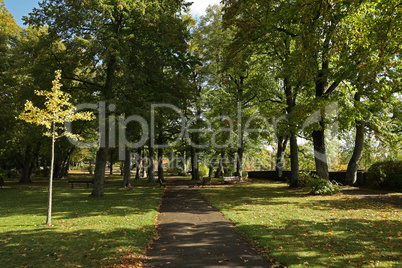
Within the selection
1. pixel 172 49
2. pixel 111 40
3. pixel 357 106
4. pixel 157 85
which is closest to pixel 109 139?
pixel 157 85

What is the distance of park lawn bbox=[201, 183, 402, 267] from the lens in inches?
205

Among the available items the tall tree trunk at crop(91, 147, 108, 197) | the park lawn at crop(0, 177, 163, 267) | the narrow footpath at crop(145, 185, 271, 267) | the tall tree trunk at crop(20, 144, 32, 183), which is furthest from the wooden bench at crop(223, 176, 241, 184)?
the tall tree trunk at crop(20, 144, 32, 183)

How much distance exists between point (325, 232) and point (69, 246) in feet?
22.3

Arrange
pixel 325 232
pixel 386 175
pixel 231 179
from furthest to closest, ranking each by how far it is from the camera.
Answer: pixel 231 179 → pixel 386 175 → pixel 325 232

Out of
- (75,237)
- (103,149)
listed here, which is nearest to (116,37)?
(103,149)

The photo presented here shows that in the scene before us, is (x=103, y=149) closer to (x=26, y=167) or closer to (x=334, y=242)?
(x=334, y=242)

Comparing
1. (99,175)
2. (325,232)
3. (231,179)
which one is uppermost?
(99,175)

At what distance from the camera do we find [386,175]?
1587cm

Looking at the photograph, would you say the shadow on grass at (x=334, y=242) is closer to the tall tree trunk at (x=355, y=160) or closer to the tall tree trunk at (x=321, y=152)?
the tall tree trunk at (x=321, y=152)

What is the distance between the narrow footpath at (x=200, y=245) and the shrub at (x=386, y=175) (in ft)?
41.6

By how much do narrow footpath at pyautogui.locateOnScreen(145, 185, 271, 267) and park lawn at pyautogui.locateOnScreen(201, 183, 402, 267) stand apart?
46 centimetres

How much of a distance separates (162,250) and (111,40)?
411 inches

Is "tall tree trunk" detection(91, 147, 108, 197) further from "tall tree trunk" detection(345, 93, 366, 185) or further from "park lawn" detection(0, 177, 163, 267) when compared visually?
"tall tree trunk" detection(345, 93, 366, 185)

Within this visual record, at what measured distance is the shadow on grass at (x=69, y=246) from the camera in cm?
Result: 516
